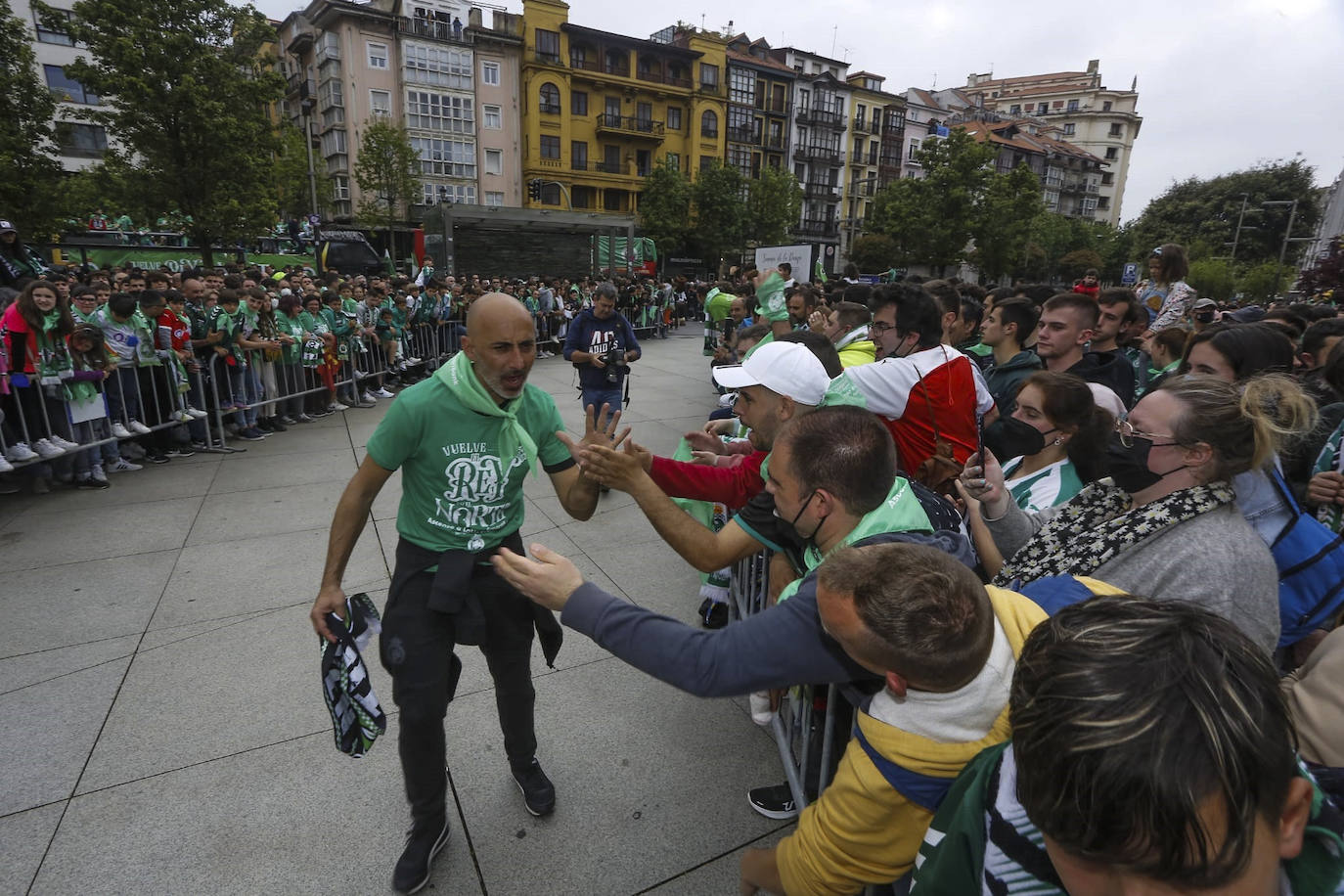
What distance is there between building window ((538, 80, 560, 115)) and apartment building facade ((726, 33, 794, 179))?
14.0 meters

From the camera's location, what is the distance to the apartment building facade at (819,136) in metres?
55.6

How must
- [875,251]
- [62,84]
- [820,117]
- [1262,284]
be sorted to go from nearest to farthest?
[1262,284]
[62,84]
[875,251]
[820,117]

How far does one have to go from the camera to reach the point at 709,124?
161 ft

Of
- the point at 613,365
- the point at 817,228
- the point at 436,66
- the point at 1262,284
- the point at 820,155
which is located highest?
the point at 436,66

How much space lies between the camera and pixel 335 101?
4247 centimetres

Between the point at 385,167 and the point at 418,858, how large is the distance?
134 feet

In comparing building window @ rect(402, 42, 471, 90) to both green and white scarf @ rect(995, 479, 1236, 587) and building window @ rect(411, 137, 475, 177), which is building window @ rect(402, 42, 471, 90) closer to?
building window @ rect(411, 137, 475, 177)

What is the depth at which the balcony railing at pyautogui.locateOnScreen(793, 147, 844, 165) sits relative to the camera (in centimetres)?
5591

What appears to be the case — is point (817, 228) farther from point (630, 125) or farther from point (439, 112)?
point (439, 112)

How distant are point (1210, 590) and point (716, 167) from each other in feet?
143

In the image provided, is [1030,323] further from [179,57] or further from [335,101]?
[335,101]

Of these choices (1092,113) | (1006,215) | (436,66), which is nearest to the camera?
(1006,215)

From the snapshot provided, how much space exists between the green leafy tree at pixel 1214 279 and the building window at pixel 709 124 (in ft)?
106

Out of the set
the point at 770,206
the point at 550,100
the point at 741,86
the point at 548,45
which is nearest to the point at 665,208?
the point at 770,206
